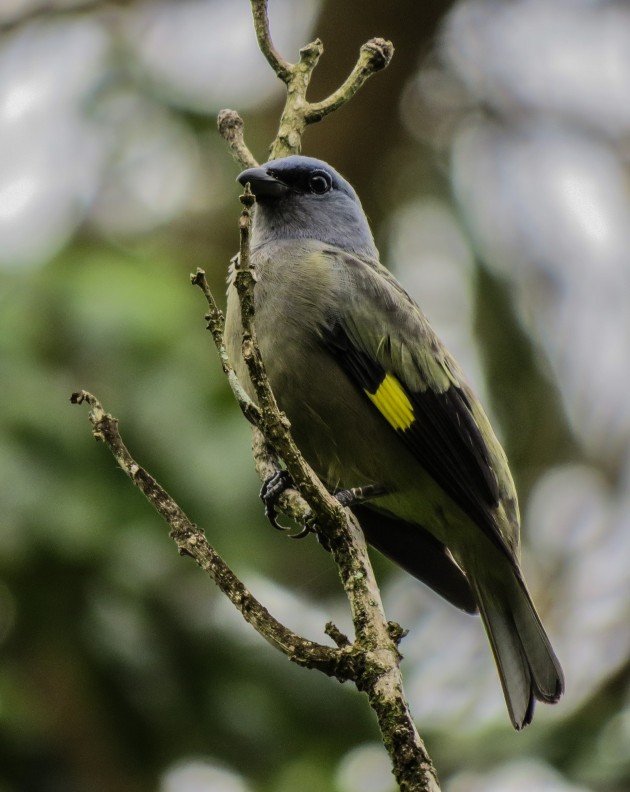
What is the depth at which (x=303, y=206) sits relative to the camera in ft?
15.0

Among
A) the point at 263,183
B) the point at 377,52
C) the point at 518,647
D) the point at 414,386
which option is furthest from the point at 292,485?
the point at 377,52

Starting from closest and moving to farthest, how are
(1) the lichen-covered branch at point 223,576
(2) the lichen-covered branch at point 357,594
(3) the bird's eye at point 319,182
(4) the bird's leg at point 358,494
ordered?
(2) the lichen-covered branch at point 357,594 → (1) the lichen-covered branch at point 223,576 → (4) the bird's leg at point 358,494 → (3) the bird's eye at point 319,182

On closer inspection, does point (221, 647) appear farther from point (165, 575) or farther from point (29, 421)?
point (29, 421)

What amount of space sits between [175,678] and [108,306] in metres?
1.93

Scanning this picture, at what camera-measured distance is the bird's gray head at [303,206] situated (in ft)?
14.4

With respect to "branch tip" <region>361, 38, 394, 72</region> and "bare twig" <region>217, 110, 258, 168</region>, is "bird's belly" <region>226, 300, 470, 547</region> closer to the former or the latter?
"bare twig" <region>217, 110, 258, 168</region>

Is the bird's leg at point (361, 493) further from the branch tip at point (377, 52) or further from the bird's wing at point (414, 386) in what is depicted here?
the branch tip at point (377, 52)

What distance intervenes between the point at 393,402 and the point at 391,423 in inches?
3.8

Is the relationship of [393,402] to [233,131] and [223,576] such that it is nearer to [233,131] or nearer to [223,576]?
[233,131]

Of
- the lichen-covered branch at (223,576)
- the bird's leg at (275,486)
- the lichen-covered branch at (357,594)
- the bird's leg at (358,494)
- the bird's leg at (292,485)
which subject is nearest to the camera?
the lichen-covered branch at (357,594)

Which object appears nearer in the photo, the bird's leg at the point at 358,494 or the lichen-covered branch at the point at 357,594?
the lichen-covered branch at the point at 357,594

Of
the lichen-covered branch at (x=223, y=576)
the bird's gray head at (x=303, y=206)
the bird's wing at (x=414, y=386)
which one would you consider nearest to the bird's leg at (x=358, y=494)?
the bird's wing at (x=414, y=386)

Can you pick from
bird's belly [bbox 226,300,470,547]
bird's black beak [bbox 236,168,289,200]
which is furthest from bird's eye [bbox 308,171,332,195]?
bird's belly [bbox 226,300,470,547]

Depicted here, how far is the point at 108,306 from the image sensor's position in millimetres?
5984
